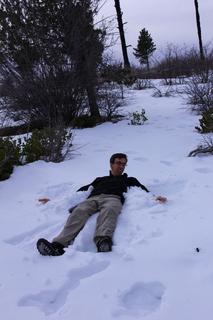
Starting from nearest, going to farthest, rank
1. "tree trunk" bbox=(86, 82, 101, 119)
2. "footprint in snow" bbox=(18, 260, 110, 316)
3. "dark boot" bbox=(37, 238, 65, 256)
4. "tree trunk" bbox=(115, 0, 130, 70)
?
"footprint in snow" bbox=(18, 260, 110, 316)
"dark boot" bbox=(37, 238, 65, 256)
"tree trunk" bbox=(86, 82, 101, 119)
"tree trunk" bbox=(115, 0, 130, 70)

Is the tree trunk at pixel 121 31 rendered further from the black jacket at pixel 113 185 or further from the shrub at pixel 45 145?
the black jacket at pixel 113 185

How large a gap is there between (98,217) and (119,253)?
2.19ft

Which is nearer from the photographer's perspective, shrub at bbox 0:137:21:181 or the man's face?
the man's face

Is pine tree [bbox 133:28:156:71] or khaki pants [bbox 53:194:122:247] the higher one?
pine tree [bbox 133:28:156:71]

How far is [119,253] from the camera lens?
224 cm

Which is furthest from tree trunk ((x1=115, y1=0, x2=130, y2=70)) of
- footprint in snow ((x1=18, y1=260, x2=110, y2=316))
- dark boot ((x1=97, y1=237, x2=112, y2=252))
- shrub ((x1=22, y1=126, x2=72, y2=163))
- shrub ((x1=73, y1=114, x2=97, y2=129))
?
footprint in snow ((x1=18, y1=260, x2=110, y2=316))

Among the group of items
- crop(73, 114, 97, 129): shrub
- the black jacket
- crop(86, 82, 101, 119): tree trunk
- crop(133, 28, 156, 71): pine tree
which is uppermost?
crop(133, 28, 156, 71): pine tree

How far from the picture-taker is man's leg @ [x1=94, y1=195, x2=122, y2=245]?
2.53 meters

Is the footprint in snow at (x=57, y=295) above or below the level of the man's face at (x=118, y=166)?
below

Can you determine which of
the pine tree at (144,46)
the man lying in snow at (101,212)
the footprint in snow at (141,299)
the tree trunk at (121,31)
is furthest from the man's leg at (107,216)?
the pine tree at (144,46)

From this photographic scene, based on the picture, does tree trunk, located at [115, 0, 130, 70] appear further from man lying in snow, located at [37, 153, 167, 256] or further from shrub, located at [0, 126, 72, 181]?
man lying in snow, located at [37, 153, 167, 256]

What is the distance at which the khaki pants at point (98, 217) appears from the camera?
2.52 metres

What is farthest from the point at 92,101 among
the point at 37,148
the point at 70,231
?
the point at 70,231

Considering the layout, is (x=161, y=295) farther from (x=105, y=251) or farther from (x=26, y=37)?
(x=26, y=37)
